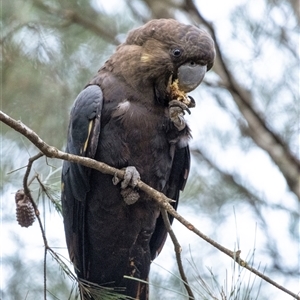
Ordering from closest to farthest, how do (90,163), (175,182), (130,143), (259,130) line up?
(90,163) → (130,143) → (175,182) → (259,130)

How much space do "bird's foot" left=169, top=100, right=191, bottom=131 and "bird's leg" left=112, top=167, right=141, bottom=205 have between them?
0.93ft

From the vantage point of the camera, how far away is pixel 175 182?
10.3 feet

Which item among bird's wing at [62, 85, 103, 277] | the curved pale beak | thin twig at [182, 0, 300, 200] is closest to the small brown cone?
bird's wing at [62, 85, 103, 277]

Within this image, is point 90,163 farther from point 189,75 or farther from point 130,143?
point 189,75

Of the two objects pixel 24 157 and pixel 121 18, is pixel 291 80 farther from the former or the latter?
pixel 24 157

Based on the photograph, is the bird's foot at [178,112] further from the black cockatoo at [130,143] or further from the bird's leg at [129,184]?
the bird's leg at [129,184]

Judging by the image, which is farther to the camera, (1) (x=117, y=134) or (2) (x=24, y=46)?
(2) (x=24, y=46)

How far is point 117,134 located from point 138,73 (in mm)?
298

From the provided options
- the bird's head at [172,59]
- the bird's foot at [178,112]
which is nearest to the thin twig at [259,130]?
the bird's head at [172,59]

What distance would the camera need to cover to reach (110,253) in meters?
3.06

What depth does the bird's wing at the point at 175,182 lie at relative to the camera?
10.2 ft

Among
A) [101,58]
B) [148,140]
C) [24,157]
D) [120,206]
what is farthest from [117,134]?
[101,58]

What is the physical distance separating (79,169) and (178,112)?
1.58 feet

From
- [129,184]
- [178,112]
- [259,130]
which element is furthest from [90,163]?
[259,130]
